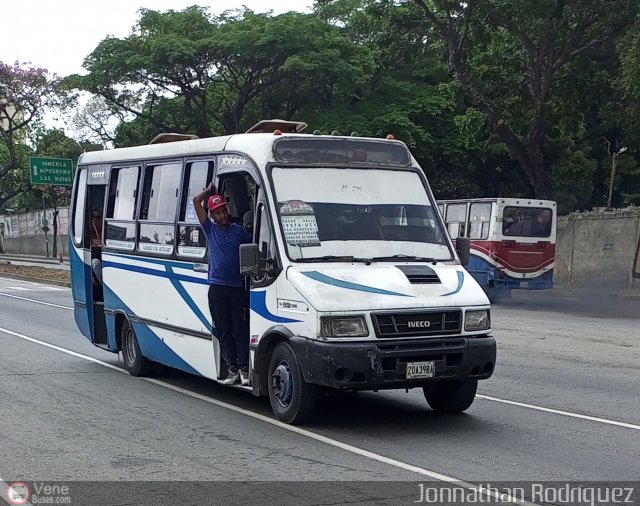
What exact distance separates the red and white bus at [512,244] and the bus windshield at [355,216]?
1620 centimetres

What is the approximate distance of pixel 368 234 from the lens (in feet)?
28.4

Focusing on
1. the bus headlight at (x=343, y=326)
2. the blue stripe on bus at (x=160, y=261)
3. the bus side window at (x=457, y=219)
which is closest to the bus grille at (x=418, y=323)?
the bus headlight at (x=343, y=326)

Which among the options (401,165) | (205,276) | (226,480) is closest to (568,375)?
(401,165)

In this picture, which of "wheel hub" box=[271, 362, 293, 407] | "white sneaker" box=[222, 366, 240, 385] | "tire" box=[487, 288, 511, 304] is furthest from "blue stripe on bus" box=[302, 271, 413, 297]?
"tire" box=[487, 288, 511, 304]

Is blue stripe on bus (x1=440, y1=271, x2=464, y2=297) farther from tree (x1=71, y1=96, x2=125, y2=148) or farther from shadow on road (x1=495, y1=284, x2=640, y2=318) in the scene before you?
tree (x1=71, y1=96, x2=125, y2=148)

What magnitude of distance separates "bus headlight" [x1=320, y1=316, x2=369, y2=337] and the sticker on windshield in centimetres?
99

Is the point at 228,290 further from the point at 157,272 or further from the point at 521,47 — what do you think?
the point at 521,47

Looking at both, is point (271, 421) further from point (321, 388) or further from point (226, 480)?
point (226, 480)

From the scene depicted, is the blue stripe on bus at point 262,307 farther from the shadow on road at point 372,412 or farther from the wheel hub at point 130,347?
the wheel hub at point 130,347

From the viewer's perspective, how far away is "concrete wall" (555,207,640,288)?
93.0ft

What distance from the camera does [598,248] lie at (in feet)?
96.7

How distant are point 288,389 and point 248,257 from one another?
48.4 inches

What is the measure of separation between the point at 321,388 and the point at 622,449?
8.31 ft
